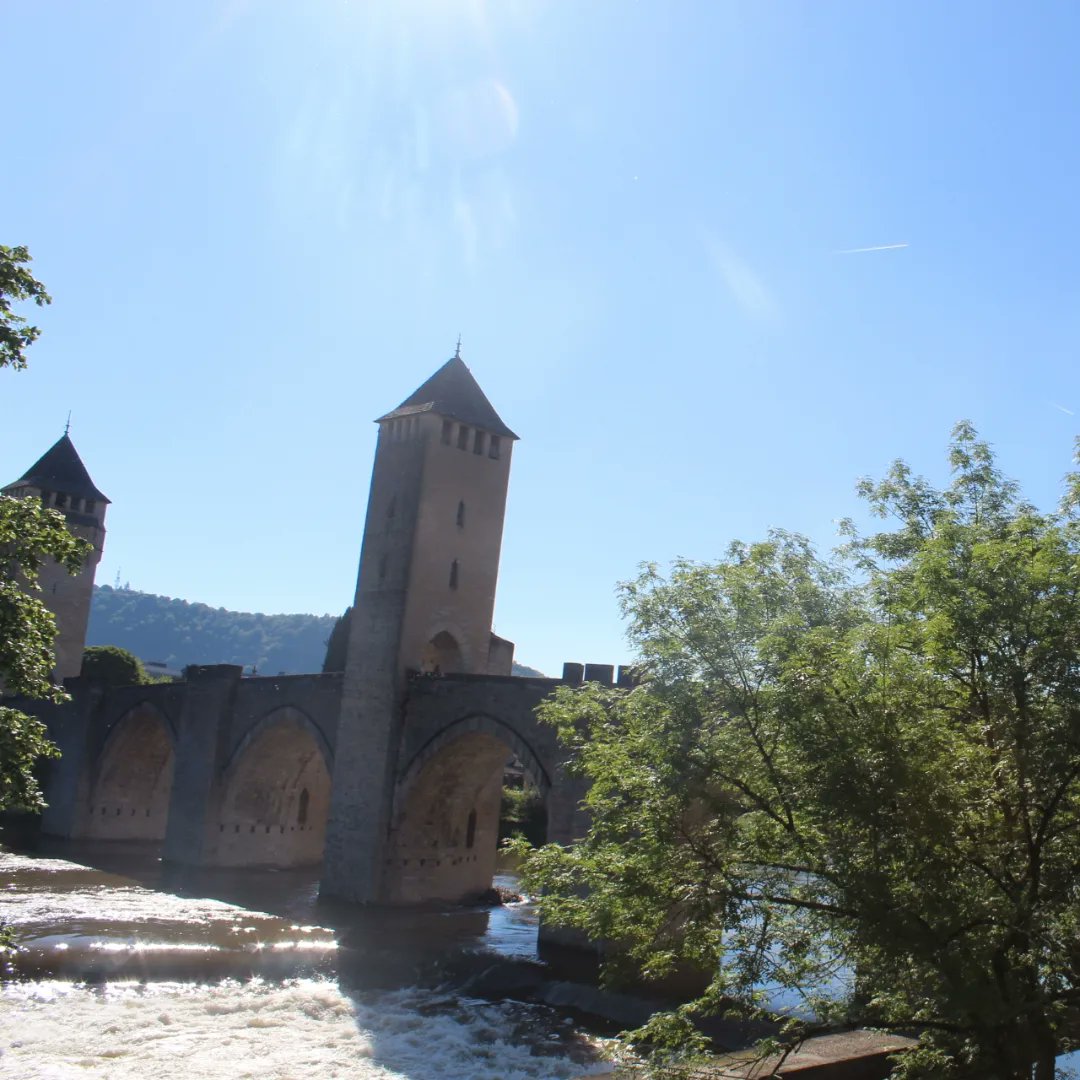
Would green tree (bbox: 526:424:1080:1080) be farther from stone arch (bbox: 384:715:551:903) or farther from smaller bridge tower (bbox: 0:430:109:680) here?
smaller bridge tower (bbox: 0:430:109:680)

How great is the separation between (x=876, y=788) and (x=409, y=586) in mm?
18787

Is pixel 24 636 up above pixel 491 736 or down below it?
above

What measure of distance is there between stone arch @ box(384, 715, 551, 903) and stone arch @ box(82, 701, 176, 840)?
13.9m

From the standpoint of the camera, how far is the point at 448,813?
24609 millimetres

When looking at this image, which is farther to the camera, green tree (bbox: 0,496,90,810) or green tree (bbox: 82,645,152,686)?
green tree (bbox: 82,645,152,686)

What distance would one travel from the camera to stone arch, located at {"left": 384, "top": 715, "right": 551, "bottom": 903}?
23156 millimetres

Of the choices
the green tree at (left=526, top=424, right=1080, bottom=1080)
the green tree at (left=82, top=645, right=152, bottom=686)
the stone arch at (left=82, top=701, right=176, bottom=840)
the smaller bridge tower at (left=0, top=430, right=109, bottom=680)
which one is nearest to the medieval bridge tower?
the stone arch at (left=82, top=701, right=176, bottom=840)

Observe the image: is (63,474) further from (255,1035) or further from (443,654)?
(255,1035)

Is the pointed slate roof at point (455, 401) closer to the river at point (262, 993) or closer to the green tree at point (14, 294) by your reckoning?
the river at point (262, 993)

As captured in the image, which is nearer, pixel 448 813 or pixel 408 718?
pixel 408 718

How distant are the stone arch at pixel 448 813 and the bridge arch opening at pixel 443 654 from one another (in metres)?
2.26

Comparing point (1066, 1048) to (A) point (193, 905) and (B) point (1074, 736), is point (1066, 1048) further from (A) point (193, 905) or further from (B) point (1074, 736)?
(A) point (193, 905)

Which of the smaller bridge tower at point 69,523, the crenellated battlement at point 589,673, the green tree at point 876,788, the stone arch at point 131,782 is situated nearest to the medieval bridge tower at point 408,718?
the crenellated battlement at point 589,673

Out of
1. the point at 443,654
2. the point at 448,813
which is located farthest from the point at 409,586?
the point at 448,813
